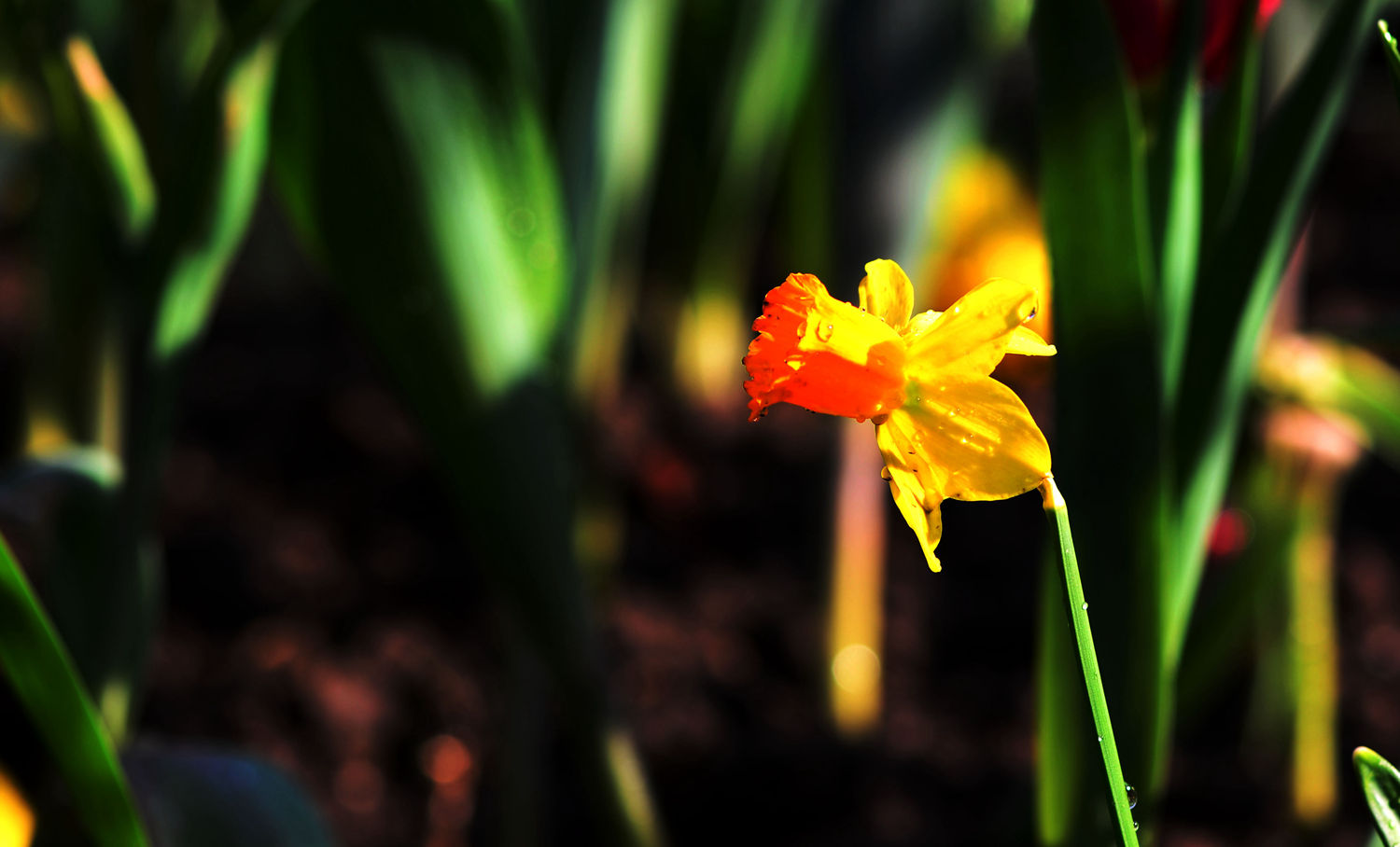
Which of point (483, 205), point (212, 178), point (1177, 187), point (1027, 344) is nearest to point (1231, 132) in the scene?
point (1177, 187)

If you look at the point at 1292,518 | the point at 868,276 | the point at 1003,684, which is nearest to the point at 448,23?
the point at 868,276

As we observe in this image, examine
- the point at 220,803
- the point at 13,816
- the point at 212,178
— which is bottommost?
the point at 13,816

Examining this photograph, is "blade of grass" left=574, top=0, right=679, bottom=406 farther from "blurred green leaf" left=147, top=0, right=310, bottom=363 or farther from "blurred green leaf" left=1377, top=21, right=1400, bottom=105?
"blurred green leaf" left=1377, top=21, right=1400, bottom=105

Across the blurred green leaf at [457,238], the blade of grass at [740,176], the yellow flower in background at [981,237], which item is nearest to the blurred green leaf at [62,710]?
the blurred green leaf at [457,238]


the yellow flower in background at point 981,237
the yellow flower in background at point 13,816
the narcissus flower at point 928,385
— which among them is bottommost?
the yellow flower in background at point 13,816

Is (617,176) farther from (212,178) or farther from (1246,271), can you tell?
(1246,271)

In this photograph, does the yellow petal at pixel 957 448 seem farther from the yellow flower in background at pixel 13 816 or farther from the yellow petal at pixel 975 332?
the yellow flower in background at pixel 13 816

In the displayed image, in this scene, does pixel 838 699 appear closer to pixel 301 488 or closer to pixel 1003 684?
pixel 1003 684
